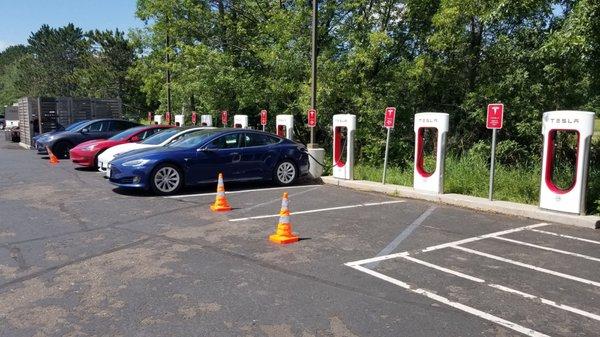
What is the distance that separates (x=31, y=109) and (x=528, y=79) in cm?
2008

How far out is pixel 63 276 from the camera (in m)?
5.27

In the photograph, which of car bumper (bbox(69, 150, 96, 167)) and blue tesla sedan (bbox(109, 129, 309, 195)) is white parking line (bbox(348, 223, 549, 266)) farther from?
car bumper (bbox(69, 150, 96, 167))

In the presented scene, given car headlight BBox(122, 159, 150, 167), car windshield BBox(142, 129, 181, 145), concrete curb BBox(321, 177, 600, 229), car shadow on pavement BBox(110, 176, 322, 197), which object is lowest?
car shadow on pavement BBox(110, 176, 322, 197)

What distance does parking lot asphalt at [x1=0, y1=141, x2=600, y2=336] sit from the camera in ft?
13.7

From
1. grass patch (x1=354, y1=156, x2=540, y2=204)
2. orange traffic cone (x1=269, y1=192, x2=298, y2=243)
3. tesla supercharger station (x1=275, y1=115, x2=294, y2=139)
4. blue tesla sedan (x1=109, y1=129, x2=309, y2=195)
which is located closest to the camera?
orange traffic cone (x1=269, y1=192, x2=298, y2=243)

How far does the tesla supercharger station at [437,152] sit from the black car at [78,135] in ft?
38.8

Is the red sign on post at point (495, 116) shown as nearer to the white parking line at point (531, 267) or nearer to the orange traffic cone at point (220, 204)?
the white parking line at point (531, 267)

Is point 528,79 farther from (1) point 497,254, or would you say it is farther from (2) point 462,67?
(1) point 497,254

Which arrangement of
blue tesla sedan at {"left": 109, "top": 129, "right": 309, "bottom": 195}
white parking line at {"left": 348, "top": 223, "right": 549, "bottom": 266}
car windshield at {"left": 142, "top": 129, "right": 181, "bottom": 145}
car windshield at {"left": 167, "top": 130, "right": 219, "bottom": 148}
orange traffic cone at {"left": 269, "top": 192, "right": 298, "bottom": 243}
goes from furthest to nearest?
1. car windshield at {"left": 142, "top": 129, "right": 181, "bottom": 145}
2. car windshield at {"left": 167, "top": 130, "right": 219, "bottom": 148}
3. blue tesla sedan at {"left": 109, "top": 129, "right": 309, "bottom": 195}
4. orange traffic cone at {"left": 269, "top": 192, "right": 298, "bottom": 243}
5. white parking line at {"left": 348, "top": 223, "right": 549, "bottom": 266}

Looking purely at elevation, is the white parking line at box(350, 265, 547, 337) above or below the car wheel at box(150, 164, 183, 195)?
below

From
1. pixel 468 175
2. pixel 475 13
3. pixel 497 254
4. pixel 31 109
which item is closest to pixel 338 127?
pixel 468 175

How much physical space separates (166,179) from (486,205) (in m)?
6.20

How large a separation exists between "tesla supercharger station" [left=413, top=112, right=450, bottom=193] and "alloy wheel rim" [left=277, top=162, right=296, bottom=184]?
9.90 feet

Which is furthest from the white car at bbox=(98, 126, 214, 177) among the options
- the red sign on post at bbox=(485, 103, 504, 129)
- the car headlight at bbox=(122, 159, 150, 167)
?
the red sign on post at bbox=(485, 103, 504, 129)
